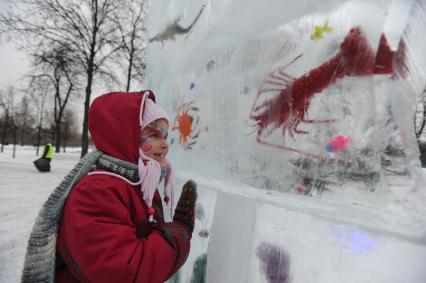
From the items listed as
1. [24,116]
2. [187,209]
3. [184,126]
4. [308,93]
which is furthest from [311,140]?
[24,116]

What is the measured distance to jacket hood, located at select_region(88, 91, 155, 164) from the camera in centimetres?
115

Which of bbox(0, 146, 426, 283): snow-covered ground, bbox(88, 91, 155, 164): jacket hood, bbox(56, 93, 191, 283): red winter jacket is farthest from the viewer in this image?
bbox(88, 91, 155, 164): jacket hood

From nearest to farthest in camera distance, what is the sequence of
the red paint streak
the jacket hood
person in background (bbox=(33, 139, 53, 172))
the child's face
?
the jacket hood < the child's face < the red paint streak < person in background (bbox=(33, 139, 53, 172))

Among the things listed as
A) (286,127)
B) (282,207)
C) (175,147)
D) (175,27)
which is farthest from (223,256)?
(175,27)

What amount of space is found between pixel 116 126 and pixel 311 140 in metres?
0.66

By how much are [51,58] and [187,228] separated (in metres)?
10.8

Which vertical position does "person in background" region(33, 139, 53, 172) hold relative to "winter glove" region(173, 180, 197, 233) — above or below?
below

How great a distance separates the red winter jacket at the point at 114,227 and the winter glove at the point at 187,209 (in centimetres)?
5

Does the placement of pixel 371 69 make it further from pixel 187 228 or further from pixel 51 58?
pixel 51 58

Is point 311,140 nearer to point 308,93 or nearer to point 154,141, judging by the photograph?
point 308,93

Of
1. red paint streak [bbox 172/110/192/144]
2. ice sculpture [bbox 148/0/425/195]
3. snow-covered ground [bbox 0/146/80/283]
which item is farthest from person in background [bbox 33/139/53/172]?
ice sculpture [bbox 148/0/425/195]

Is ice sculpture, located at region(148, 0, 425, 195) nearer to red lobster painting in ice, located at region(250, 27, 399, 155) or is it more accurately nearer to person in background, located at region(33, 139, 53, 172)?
red lobster painting in ice, located at region(250, 27, 399, 155)

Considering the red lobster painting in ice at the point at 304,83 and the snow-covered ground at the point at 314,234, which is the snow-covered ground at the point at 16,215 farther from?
the red lobster painting in ice at the point at 304,83

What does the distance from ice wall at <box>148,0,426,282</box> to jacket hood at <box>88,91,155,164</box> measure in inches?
15.3
